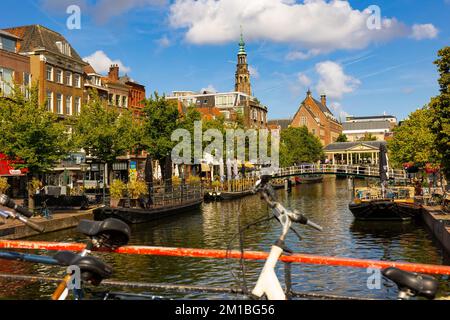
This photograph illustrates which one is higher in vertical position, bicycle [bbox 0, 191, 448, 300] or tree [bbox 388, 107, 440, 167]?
tree [bbox 388, 107, 440, 167]

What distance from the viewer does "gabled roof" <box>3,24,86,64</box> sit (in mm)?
48531

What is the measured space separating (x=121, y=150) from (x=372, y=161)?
96750 millimetres

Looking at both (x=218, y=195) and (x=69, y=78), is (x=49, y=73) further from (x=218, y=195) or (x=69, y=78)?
(x=218, y=195)

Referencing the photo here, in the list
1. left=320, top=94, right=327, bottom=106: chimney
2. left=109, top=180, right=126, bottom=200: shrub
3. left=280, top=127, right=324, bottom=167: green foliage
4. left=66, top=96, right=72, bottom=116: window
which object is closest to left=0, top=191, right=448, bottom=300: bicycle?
left=109, top=180, right=126, bottom=200: shrub

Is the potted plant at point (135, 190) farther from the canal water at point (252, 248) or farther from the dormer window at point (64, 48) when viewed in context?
the dormer window at point (64, 48)

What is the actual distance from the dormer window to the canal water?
80.4 ft

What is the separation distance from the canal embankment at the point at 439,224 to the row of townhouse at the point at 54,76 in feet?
97.2

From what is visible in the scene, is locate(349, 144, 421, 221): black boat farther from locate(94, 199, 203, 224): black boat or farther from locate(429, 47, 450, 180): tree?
locate(94, 199, 203, 224): black boat

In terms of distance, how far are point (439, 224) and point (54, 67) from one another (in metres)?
40.1

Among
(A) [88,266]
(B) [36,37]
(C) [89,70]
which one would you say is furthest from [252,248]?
(C) [89,70]

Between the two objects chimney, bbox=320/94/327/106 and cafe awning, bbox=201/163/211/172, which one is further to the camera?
chimney, bbox=320/94/327/106

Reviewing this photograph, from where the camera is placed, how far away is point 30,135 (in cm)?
2969

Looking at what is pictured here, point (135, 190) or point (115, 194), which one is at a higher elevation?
point (135, 190)
